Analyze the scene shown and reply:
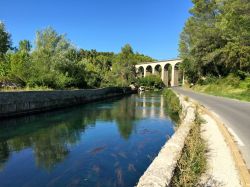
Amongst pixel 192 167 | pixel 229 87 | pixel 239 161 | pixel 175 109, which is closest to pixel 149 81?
pixel 229 87

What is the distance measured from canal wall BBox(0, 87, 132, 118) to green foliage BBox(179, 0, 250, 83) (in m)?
19.2

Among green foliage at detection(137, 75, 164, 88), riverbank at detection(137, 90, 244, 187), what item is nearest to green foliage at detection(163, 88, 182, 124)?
riverbank at detection(137, 90, 244, 187)

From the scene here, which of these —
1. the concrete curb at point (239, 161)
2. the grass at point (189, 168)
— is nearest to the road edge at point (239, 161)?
the concrete curb at point (239, 161)

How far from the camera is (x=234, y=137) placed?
10.6m

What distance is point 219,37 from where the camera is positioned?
4575cm

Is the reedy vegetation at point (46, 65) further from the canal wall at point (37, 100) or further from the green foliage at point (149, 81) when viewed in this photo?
the green foliage at point (149, 81)

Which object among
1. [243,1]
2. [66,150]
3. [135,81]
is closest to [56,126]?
[66,150]

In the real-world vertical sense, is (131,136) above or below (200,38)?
below

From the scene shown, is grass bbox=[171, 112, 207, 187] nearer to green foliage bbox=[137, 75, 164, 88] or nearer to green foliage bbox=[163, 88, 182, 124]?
green foliage bbox=[163, 88, 182, 124]

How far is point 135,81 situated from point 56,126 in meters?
75.2

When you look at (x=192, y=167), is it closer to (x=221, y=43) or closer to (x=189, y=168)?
(x=189, y=168)

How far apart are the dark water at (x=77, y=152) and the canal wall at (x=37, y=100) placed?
7.91 ft

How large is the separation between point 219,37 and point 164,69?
7785 cm

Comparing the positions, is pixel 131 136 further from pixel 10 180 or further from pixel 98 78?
pixel 98 78
